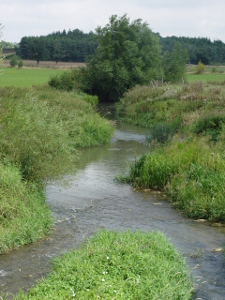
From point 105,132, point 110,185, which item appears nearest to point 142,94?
point 105,132

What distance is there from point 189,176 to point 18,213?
5.26 meters

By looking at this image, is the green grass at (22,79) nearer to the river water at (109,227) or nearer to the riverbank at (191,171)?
the riverbank at (191,171)

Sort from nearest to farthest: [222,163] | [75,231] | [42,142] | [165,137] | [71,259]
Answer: [71,259]
[75,231]
[42,142]
[222,163]
[165,137]

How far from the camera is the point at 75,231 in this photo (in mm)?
9555

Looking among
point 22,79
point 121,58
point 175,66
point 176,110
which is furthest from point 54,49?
point 176,110

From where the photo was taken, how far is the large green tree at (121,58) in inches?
1781

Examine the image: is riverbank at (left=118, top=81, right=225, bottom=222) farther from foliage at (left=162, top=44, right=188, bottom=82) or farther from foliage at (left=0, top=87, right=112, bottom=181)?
foliage at (left=162, top=44, right=188, bottom=82)

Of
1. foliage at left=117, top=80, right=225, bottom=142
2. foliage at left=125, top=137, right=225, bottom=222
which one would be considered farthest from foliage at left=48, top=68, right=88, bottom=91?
foliage at left=125, top=137, right=225, bottom=222

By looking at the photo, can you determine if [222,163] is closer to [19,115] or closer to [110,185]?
[110,185]

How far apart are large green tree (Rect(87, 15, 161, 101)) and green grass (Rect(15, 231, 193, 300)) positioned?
38.1 metres

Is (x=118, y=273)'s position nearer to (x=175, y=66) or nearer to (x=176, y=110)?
(x=176, y=110)

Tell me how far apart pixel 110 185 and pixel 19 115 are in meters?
4.14

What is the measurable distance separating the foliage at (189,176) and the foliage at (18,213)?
3789 millimetres

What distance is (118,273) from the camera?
6.50 m
